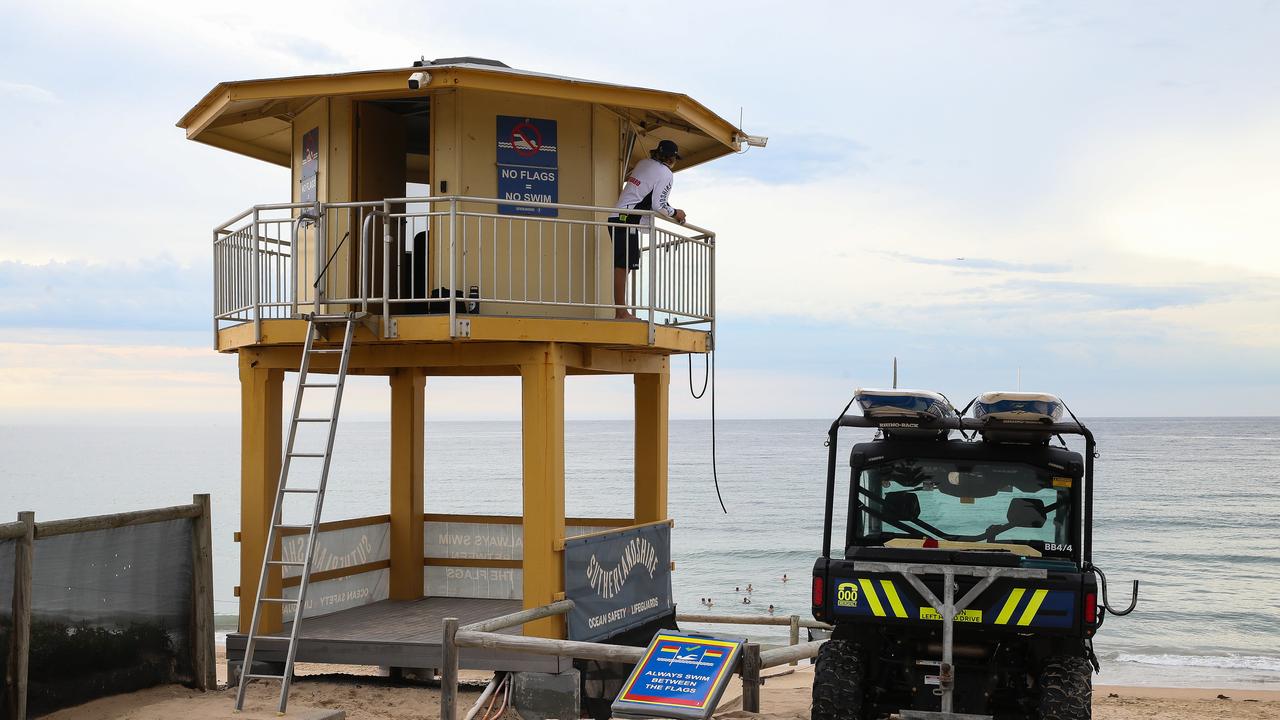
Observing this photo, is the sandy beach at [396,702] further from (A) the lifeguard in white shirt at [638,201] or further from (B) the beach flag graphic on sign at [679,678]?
(A) the lifeguard in white shirt at [638,201]

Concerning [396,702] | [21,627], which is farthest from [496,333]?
[21,627]

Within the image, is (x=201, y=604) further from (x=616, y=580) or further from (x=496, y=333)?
(x=616, y=580)

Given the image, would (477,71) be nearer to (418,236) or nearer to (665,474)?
(418,236)

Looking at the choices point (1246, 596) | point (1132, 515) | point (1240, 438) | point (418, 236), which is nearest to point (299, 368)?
point (418, 236)

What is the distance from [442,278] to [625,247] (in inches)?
73.5

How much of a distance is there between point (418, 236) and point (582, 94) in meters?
2.37

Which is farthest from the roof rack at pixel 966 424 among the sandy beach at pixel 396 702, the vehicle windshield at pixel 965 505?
the sandy beach at pixel 396 702

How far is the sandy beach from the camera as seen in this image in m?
9.59

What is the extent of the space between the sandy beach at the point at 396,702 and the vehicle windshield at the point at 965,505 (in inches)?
81.0

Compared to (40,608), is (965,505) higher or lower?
higher

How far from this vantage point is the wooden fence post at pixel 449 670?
9.67 meters

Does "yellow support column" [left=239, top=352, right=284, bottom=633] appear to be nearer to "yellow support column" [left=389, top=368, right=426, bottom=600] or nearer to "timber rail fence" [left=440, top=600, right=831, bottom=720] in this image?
"yellow support column" [left=389, top=368, right=426, bottom=600]

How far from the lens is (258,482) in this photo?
1173cm

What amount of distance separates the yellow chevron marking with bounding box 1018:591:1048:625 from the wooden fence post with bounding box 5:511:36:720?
6.96m
